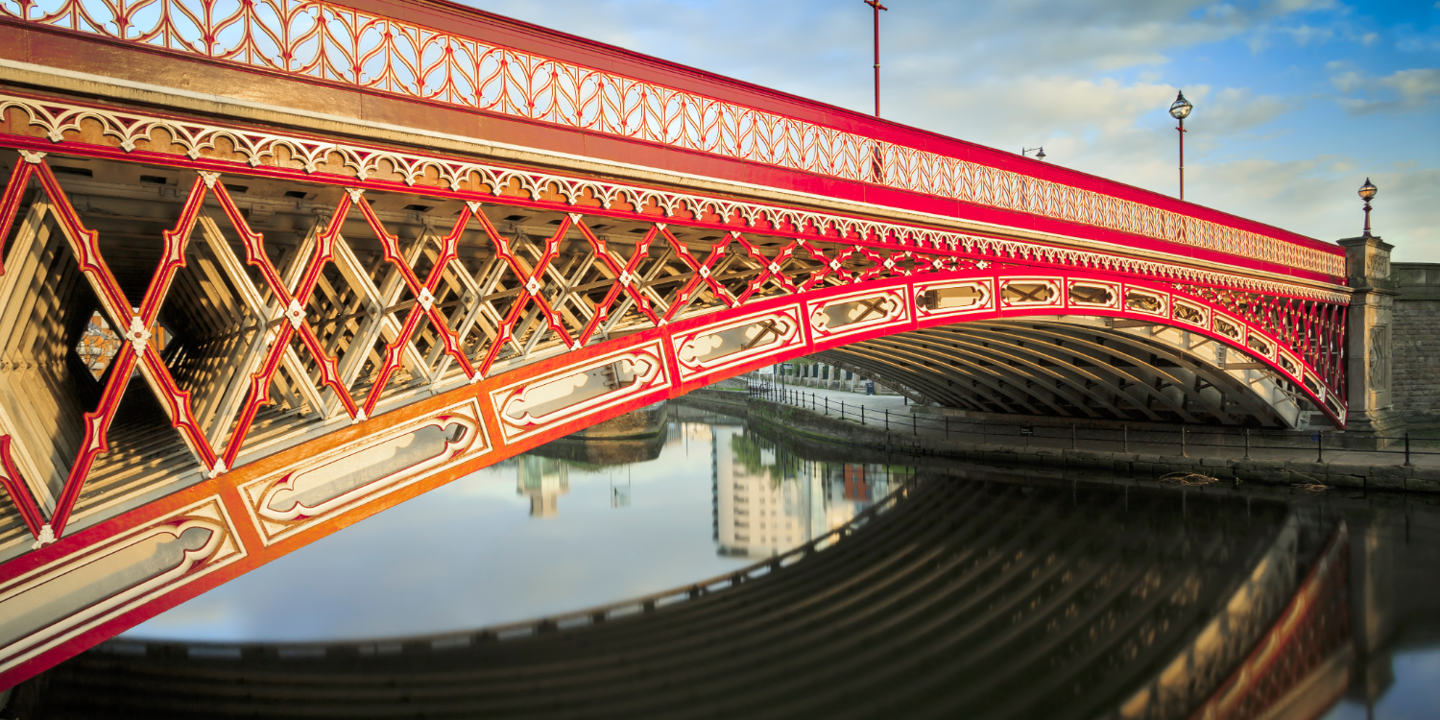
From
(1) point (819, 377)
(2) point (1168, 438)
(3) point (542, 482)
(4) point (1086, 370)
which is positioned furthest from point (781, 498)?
(1) point (819, 377)

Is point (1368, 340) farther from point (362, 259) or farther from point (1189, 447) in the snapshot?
point (362, 259)

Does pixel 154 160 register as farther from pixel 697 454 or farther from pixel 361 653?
pixel 697 454

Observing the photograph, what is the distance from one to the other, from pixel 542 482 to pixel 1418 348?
24840mm

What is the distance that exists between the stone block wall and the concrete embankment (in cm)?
955

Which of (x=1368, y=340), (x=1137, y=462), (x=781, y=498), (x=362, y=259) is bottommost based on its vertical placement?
(x=781, y=498)

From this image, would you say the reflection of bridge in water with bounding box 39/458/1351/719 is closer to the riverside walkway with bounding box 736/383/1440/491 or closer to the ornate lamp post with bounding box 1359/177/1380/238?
the riverside walkway with bounding box 736/383/1440/491

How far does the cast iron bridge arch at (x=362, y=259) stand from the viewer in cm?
390

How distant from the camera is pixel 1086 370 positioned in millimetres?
18422

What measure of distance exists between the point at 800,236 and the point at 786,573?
561 cm

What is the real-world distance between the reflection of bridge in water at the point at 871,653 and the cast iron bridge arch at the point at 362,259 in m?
2.66

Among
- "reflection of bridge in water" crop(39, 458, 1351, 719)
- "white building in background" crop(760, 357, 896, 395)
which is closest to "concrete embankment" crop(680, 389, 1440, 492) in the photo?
"reflection of bridge in water" crop(39, 458, 1351, 719)

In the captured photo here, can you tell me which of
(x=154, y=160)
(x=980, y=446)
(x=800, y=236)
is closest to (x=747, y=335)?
(x=800, y=236)

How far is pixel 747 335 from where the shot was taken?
7492mm

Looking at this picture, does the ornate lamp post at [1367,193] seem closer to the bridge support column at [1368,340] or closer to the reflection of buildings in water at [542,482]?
the bridge support column at [1368,340]
